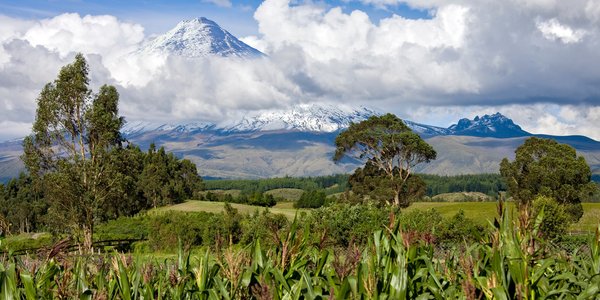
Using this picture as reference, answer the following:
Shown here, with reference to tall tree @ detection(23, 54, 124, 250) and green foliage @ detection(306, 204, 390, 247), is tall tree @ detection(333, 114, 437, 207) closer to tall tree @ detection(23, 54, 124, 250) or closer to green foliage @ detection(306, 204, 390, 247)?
green foliage @ detection(306, 204, 390, 247)

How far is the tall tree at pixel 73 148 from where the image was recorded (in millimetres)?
43344

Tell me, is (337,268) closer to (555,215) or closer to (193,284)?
(193,284)

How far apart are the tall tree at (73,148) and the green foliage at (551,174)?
132 ft

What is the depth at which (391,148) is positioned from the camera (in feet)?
253

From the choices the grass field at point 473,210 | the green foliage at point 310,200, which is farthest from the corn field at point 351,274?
the green foliage at point 310,200

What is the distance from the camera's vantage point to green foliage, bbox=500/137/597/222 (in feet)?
206

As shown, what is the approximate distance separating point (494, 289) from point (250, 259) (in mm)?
2828

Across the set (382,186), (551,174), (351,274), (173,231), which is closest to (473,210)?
(382,186)

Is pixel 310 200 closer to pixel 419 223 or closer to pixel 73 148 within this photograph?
pixel 73 148

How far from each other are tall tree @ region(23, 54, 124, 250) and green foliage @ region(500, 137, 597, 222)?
132 ft

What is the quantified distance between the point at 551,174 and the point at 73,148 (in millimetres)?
47588

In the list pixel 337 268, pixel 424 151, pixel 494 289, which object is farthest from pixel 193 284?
pixel 424 151

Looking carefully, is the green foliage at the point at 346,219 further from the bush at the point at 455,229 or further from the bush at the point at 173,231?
the bush at the point at 173,231

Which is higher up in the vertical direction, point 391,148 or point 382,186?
point 391,148
